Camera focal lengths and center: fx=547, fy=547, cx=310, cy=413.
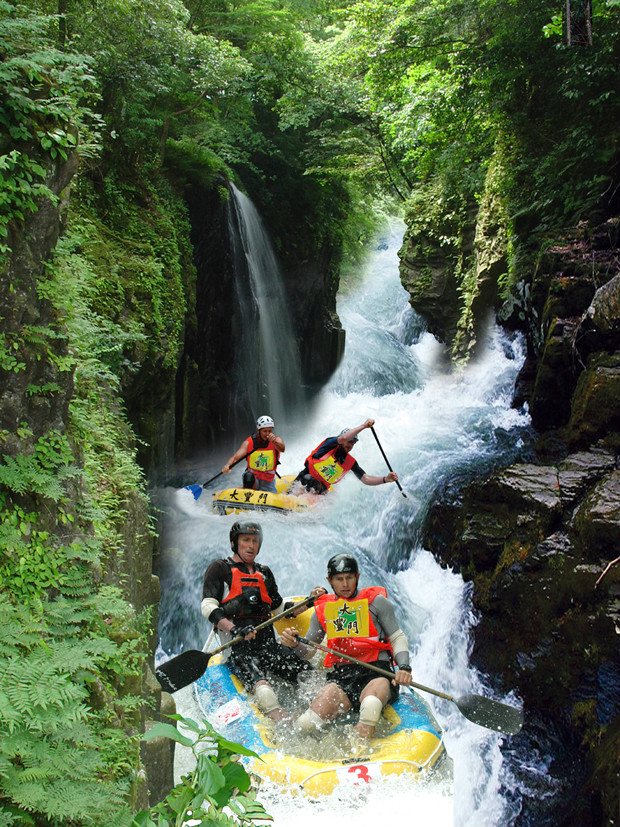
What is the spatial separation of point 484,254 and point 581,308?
3815mm

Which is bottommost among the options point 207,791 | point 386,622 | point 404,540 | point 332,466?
point 404,540

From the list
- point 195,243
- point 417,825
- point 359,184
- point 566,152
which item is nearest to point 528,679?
point 417,825

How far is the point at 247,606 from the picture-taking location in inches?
183

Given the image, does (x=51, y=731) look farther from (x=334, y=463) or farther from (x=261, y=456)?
(x=261, y=456)

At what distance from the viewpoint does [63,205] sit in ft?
11.9

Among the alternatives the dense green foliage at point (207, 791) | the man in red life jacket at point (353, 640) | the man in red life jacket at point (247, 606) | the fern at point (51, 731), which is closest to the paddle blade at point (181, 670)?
the man in red life jacket at point (247, 606)

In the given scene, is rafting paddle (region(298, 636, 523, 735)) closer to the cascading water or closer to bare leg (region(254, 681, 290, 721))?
bare leg (region(254, 681, 290, 721))

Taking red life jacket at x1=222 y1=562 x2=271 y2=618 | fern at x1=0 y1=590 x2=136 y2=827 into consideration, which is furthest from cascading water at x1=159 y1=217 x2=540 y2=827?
fern at x1=0 y1=590 x2=136 y2=827

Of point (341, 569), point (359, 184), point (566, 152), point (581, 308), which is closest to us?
point (341, 569)

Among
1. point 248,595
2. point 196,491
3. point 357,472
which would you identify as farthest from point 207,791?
point 196,491

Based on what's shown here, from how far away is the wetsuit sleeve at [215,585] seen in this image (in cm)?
449

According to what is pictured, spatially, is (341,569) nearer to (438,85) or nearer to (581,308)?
(581,308)

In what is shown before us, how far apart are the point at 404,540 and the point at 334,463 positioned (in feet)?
4.75

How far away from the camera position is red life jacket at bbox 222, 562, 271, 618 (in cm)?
Result: 462
